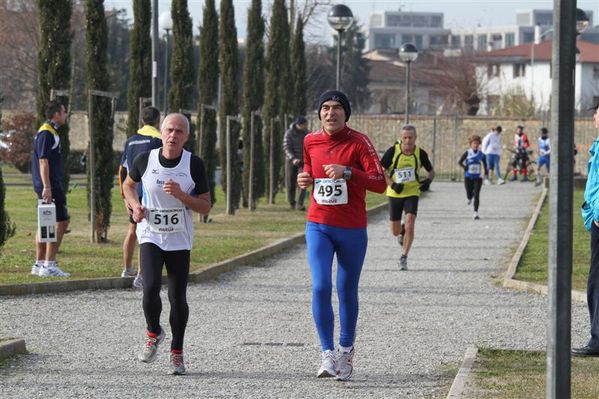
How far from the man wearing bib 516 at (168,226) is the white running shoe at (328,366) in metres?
1.06

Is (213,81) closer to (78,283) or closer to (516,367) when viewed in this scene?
(78,283)

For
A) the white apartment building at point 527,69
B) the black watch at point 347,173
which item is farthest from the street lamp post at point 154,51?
the white apartment building at point 527,69

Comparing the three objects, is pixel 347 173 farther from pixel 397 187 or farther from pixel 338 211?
pixel 397 187

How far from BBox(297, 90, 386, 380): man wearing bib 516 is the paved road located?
0.44 meters

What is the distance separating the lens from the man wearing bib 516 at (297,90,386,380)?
976cm

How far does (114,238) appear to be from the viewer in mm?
21328

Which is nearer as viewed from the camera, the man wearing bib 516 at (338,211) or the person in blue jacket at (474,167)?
the man wearing bib 516 at (338,211)

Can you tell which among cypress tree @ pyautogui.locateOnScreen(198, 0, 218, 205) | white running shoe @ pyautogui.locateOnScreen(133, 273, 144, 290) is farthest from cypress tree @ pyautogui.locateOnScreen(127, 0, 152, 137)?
white running shoe @ pyautogui.locateOnScreen(133, 273, 144, 290)

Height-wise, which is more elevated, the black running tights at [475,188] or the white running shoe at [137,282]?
the black running tights at [475,188]

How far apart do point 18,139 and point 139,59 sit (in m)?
26.5

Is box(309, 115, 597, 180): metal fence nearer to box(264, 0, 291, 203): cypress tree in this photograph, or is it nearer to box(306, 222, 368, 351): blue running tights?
box(264, 0, 291, 203): cypress tree

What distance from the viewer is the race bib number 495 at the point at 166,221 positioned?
997 centimetres

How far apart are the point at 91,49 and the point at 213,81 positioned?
767cm

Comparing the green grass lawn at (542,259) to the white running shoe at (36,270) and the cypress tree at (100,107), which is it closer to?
the white running shoe at (36,270)
